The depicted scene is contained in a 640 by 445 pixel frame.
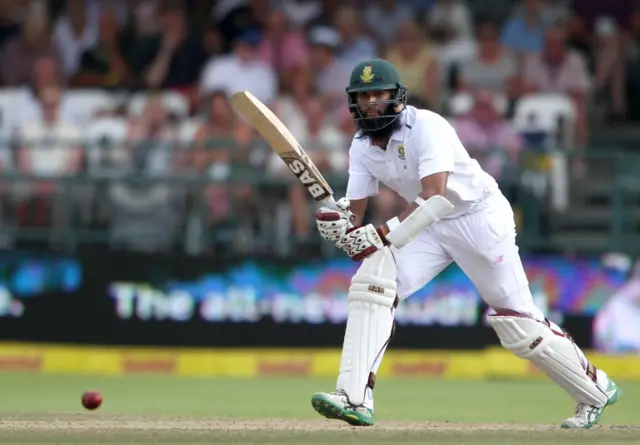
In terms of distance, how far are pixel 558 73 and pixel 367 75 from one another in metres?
5.49

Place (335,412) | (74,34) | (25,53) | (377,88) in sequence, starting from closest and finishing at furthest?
1. (335,412)
2. (377,88)
3. (25,53)
4. (74,34)

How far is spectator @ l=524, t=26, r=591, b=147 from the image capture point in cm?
1080

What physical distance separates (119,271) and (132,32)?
103 inches

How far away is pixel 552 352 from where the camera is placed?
231 inches

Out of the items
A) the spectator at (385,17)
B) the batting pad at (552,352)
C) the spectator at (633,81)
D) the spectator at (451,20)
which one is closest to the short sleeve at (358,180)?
the batting pad at (552,352)

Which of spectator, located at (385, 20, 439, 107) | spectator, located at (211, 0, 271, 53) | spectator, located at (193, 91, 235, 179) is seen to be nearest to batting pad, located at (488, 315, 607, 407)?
spectator, located at (193, 91, 235, 179)

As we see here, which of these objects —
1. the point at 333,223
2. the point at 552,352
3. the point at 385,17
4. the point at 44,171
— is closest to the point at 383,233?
the point at 333,223

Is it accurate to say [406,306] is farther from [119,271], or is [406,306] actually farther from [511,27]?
[511,27]

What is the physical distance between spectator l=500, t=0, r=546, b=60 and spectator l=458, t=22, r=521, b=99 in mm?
310

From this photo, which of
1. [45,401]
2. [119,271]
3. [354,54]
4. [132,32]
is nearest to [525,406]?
[45,401]

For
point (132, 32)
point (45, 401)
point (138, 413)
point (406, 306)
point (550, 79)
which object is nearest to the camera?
point (138, 413)

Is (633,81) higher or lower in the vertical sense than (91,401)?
higher

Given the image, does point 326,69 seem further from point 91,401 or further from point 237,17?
point 91,401

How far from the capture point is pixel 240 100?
230 inches
